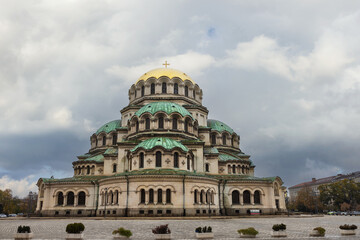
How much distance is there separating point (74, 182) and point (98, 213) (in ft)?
18.6

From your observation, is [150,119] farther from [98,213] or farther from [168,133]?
[98,213]

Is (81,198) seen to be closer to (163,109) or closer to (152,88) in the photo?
(163,109)

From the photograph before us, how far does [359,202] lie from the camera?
72062mm

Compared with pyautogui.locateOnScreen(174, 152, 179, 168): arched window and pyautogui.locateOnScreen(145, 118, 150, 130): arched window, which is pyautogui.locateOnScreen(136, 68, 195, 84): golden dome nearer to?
pyautogui.locateOnScreen(145, 118, 150, 130): arched window

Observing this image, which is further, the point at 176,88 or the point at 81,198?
the point at 176,88

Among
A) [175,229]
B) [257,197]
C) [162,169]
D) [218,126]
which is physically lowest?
[175,229]

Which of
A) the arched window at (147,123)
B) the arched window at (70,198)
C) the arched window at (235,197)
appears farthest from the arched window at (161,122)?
the arched window at (70,198)

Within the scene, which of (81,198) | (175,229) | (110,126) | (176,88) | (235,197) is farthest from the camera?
(110,126)

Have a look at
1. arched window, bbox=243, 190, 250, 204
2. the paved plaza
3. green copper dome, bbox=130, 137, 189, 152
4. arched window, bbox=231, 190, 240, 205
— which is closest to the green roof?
green copper dome, bbox=130, 137, 189, 152

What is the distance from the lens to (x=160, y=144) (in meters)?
39.3

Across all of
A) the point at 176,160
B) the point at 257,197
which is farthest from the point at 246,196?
the point at 176,160

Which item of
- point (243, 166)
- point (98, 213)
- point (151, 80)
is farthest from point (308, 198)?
point (98, 213)

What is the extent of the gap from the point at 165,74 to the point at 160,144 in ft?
56.1

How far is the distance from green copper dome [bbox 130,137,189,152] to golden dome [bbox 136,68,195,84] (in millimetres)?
14988
